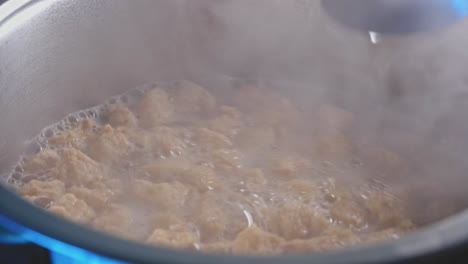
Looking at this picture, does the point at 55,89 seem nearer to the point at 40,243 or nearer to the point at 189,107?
the point at 189,107

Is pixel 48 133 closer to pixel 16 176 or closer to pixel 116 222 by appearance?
pixel 16 176

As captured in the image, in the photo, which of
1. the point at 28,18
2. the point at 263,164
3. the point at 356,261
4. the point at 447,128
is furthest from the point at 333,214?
the point at 28,18

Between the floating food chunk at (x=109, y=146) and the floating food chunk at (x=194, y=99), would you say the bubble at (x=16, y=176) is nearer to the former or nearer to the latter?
the floating food chunk at (x=109, y=146)

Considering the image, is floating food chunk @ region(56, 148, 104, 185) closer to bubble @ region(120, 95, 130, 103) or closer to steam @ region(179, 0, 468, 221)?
bubble @ region(120, 95, 130, 103)

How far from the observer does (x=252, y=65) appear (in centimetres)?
152

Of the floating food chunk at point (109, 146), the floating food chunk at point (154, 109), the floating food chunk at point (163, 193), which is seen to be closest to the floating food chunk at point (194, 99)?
the floating food chunk at point (154, 109)

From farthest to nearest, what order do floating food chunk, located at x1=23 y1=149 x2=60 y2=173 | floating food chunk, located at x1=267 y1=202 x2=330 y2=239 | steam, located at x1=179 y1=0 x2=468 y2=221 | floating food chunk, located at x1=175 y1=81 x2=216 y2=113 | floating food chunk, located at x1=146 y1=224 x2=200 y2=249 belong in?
floating food chunk, located at x1=175 y1=81 x2=216 y2=113 < steam, located at x1=179 y1=0 x2=468 y2=221 < floating food chunk, located at x1=23 y1=149 x2=60 y2=173 < floating food chunk, located at x1=267 y1=202 x2=330 y2=239 < floating food chunk, located at x1=146 y1=224 x2=200 y2=249

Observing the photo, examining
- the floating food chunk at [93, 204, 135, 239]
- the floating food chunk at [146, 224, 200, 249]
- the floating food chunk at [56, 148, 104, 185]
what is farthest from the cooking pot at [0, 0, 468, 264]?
the floating food chunk at [146, 224, 200, 249]

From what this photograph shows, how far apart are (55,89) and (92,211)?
33 centimetres

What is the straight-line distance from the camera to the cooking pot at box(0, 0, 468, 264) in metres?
1.20

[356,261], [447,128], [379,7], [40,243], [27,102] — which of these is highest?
[27,102]

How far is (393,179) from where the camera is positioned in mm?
1279

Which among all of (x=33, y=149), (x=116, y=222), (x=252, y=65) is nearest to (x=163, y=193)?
(x=116, y=222)

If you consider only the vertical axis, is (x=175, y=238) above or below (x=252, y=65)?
below
